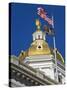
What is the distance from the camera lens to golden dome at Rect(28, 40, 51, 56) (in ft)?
6.13

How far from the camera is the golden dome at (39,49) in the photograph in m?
1.87

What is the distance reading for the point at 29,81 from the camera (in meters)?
1.86

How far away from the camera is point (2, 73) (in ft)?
5.91

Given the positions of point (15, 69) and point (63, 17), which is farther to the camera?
point (63, 17)

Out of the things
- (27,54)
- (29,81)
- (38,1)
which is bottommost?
(29,81)

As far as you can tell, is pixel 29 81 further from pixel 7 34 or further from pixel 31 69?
pixel 7 34

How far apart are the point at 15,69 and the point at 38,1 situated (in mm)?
461

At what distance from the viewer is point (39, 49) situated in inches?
74.6

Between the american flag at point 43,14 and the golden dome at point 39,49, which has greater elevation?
Result: the american flag at point 43,14

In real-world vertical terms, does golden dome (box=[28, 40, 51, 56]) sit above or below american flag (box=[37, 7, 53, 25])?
below

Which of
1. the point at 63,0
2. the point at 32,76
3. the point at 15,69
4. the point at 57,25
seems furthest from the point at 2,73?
the point at 63,0

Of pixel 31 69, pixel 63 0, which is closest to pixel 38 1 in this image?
pixel 63 0

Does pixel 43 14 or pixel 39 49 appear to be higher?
pixel 43 14

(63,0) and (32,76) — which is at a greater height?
(63,0)
